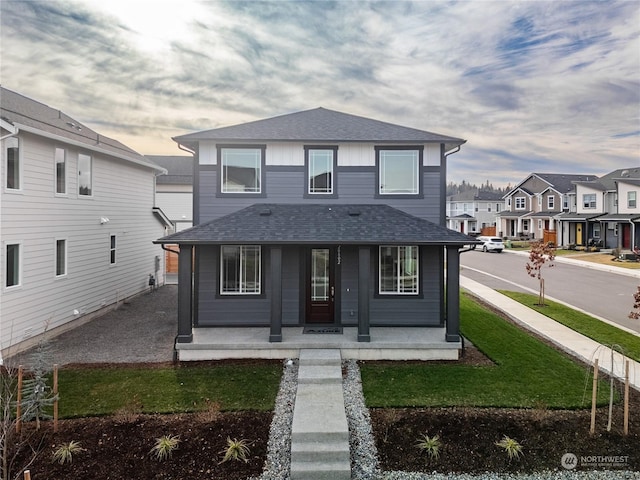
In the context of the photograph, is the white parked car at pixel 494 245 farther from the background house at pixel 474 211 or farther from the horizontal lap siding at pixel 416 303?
the horizontal lap siding at pixel 416 303

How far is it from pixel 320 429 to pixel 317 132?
8.35m

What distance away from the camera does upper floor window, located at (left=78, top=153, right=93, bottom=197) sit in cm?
1237

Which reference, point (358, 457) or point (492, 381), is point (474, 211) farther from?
point (358, 457)

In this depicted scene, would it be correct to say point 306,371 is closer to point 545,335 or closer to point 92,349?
point 92,349

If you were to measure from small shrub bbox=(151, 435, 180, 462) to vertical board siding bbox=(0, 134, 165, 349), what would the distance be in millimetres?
4452

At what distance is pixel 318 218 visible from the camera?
10289mm

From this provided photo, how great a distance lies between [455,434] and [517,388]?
2.46 metres

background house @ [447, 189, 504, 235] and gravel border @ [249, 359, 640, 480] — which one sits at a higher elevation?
background house @ [447, 189, 504, 235]

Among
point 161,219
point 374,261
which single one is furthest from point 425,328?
point 161,219

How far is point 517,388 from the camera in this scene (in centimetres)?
747

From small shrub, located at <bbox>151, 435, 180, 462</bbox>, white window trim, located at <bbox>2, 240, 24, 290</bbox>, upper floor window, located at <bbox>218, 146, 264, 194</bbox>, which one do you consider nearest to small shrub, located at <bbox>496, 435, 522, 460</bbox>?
small shrub, located at <bbox>151, 435, 180, 462</bbox>

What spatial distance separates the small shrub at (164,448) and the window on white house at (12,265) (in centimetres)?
690

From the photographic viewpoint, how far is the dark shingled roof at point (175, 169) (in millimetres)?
27172

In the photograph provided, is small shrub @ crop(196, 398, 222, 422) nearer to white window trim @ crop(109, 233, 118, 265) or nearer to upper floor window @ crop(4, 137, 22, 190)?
upper floor window @ crop(4, 137, 22, 190)
